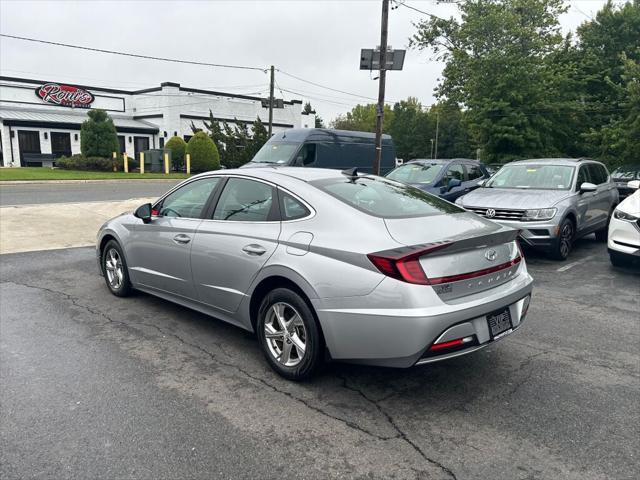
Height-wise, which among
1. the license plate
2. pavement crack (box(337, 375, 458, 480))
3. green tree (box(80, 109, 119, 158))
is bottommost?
pavement crack (box(337, 375, 458, 480))

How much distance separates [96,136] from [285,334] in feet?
105

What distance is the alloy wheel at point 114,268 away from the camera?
18.4ft

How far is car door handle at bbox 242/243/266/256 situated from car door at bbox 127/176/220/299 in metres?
0.78

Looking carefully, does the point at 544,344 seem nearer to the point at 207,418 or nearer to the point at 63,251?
the point at 207,418

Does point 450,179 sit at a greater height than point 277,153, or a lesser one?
lesser

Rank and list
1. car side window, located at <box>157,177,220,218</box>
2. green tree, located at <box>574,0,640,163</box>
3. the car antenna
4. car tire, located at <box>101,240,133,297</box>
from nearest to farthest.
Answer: the car antenna
car side window, located at <box>157,177,220,218</box>
car tire, located at <box>101,240,133,297</box>
green tree, located at <box>574,0,640,163</box>

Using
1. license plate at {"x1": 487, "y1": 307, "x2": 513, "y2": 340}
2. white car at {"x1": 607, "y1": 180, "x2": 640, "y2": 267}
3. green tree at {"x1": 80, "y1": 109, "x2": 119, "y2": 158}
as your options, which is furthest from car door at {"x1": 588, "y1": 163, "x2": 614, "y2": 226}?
green tree at {"x1": 80, "y1": 109, "x2": 119, "y2": 158}

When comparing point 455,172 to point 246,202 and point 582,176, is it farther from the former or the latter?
point 246,202

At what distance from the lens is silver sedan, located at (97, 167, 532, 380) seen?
3.10 metres

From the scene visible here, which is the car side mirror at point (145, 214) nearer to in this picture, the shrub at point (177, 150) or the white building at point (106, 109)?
the white building at point (106, 109)

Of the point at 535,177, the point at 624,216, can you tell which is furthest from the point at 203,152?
the point at 624,216

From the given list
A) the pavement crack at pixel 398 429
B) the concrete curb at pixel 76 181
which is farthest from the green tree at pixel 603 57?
the pavement crack at pixel 398 429

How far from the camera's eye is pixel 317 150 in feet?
47.3

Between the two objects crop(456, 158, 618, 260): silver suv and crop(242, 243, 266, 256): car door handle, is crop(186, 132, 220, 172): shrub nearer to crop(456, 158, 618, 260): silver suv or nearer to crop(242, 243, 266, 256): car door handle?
crop(456, 158, 618, 260): silver suv
